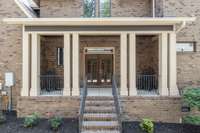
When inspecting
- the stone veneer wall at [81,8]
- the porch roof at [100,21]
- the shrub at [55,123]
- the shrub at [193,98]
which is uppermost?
the stone veneer wall at [81,8]

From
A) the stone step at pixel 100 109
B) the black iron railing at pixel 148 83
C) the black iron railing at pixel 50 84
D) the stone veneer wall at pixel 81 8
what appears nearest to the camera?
the stone step at pixel 100 109

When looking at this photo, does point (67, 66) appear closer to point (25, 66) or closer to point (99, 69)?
point (25, 66)

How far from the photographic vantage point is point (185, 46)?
15211 mm

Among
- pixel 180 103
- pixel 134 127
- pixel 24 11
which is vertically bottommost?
pixel 134 127

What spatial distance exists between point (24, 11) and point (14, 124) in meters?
5.74

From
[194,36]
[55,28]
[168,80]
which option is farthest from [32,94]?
[194,36]

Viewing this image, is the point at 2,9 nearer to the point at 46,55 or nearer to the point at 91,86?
the point at 46,55

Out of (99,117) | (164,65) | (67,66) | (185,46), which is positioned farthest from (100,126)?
(185,46)

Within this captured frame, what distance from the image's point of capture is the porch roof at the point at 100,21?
12945 millimetres

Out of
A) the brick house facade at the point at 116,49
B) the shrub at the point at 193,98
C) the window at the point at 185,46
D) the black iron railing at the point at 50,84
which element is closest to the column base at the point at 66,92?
the brick house facade at the point at 116,49

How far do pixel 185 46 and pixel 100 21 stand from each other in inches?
191

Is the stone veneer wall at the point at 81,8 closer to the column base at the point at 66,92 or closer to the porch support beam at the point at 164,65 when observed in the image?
the porch support beam at the point at 164,65

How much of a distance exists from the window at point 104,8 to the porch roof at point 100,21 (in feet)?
13.1

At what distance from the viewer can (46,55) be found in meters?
17.1
